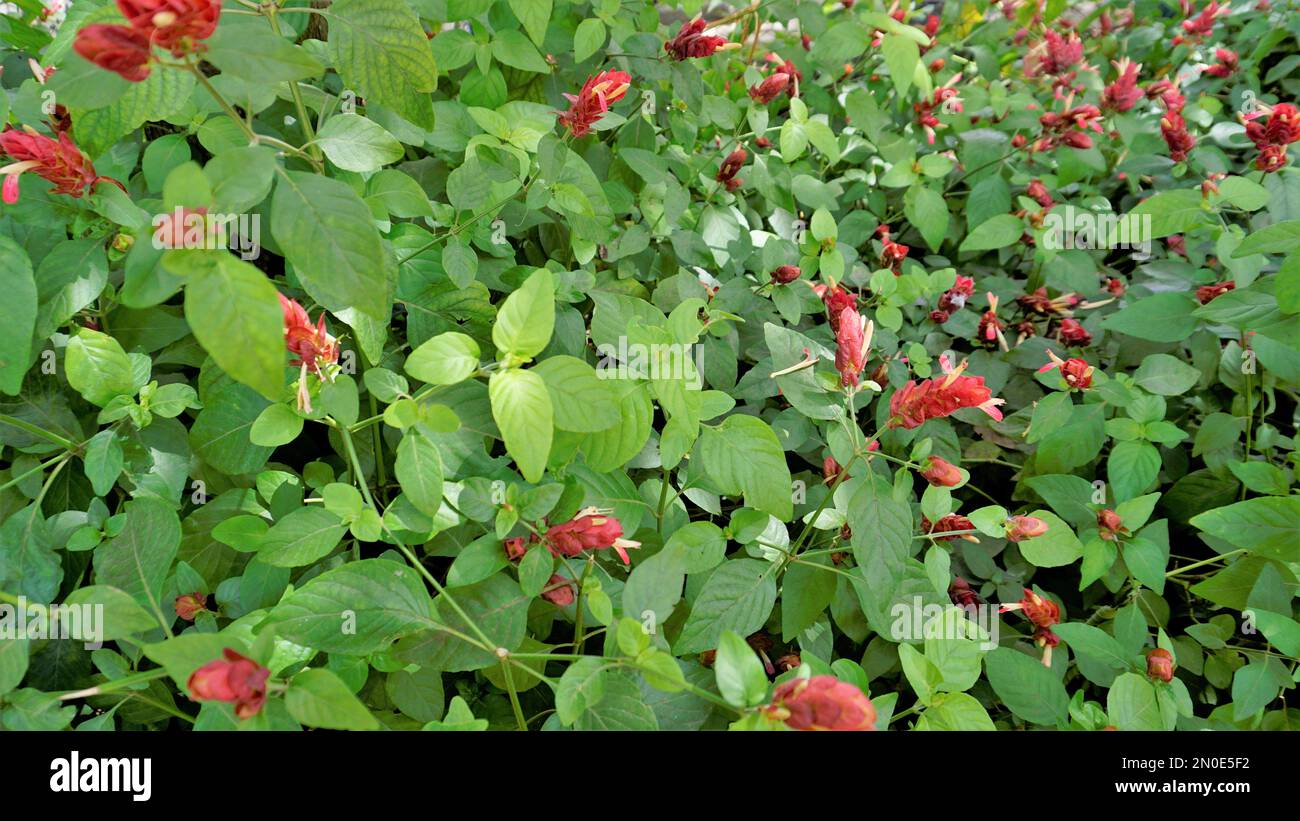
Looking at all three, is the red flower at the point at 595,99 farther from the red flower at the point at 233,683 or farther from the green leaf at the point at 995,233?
the green leaf at the point at 995,233

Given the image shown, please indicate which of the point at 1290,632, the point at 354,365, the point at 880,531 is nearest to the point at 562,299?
the point at 354,365

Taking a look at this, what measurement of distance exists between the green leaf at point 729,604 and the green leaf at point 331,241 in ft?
1.96

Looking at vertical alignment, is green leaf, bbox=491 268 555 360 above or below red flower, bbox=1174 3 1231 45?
below

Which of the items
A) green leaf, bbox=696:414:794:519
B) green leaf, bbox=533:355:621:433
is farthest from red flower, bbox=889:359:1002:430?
green leaf, bbox=533:355:621:433

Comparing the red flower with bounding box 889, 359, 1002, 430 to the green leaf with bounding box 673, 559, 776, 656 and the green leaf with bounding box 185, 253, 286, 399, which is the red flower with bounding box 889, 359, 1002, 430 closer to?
the green leaf with bounding box 673, 559, 776, 656

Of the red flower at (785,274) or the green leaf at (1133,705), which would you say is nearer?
the green leaf at (1133,705)

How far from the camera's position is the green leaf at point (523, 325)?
90cm

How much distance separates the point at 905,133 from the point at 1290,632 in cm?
148

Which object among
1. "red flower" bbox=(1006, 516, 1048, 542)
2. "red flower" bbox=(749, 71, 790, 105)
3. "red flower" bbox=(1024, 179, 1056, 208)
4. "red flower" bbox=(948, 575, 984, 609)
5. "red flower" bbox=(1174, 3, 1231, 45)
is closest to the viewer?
"red flower" bbox=(1006, 516, 1048, 542)

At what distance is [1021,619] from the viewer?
145cm

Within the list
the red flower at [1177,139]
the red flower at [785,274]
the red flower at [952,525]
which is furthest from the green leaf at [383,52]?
the red flower at [1177,139]

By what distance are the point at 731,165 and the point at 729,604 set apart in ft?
3.05

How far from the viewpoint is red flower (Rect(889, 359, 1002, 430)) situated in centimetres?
93

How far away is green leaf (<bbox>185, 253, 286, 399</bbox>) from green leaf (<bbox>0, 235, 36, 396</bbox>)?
42cm
